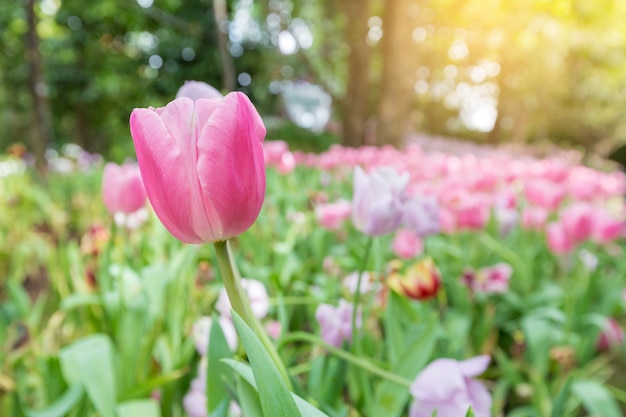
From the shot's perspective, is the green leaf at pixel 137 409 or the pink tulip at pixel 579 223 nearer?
the green leaf at pixel 137 409

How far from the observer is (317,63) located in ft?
40.0

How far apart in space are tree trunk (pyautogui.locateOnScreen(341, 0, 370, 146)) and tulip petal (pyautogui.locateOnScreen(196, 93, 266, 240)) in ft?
27.7

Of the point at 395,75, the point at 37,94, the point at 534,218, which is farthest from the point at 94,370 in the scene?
the point at 395,75

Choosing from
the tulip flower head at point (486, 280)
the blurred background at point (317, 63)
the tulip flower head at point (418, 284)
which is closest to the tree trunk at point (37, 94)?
Result: the blurred background at point (317, 63)

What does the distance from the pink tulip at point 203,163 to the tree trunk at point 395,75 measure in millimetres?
6860

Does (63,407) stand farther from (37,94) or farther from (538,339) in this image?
(37,94)

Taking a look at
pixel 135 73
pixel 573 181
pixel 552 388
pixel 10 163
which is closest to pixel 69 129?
pixel 135 73

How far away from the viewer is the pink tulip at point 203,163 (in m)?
0.42

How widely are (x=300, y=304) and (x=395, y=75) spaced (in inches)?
240

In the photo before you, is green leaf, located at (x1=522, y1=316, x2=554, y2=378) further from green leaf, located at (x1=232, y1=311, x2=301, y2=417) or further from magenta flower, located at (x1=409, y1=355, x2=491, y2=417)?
green leaf, located at (x1=232, y1=311, x2=301, y2=417)

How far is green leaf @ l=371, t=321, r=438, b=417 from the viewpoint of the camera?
71 centimetres

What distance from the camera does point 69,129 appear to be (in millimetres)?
16172

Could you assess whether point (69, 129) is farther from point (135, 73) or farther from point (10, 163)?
point (10, 163)

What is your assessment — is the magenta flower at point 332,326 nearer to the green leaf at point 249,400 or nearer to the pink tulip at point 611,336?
the green leaf at point 249,400
